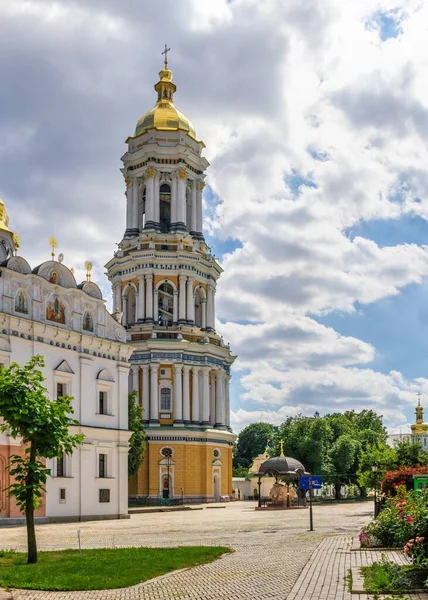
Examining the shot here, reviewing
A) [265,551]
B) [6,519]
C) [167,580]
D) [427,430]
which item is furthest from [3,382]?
[427,430]

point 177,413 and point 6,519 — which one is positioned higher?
point 177,413

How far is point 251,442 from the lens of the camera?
121312mm

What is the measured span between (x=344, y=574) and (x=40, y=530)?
1971cm

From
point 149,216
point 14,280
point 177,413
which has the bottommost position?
point 177,413

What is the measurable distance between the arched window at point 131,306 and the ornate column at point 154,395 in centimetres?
558

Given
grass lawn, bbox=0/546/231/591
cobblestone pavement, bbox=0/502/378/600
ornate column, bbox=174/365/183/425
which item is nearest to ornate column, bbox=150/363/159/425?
ornate column, bbox=174/365/183/425

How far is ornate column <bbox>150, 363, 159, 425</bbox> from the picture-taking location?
2458 inches

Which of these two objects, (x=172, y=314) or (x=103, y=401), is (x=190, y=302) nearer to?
(x=172, y=314)

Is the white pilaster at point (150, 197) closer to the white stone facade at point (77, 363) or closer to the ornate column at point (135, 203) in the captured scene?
the ornate column at point (135, 203)

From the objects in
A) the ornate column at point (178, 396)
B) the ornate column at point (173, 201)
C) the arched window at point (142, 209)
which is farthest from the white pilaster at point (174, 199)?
the ornate column at point (178, 396)

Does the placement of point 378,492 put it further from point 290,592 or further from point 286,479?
point 290,592

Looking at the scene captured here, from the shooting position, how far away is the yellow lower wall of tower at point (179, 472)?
202ft

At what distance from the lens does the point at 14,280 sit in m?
38.6

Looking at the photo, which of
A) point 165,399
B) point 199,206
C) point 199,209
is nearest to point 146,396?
point 165,399
